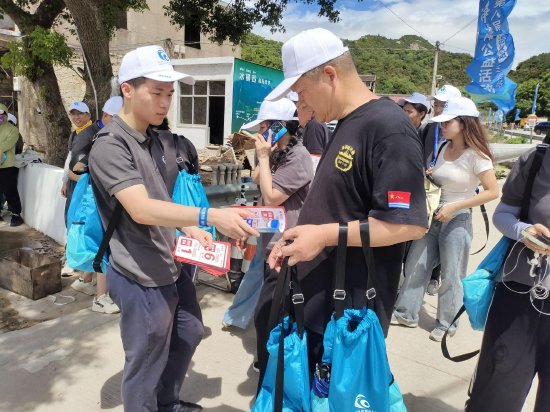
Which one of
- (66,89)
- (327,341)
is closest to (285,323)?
(327,341)

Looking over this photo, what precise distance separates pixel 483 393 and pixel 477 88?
27.3ft

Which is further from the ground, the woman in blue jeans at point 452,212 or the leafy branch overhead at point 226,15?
the leafy branch overhead at point 226,15

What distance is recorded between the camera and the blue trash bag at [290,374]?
1526 mm

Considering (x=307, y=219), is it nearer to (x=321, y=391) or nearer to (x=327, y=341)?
(x=327, y=341)

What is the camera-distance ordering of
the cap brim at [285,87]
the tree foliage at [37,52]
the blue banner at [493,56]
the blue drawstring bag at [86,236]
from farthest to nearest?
the blue banner at [493,56] → the tree foliage at [37,52] → the blue drawstring bag at [86,236] → the cap brim at [285,87]

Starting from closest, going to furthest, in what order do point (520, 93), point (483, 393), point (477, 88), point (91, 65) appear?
point (483, 393), point (91, 65), point (477, 88), point (520, 93)

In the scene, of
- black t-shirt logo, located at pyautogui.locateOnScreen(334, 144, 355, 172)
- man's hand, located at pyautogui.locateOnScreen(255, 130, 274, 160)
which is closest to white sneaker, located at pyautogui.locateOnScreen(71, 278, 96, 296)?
man's hand, located at pyautogui.locateOnScreen(255, 130, 274, 160)

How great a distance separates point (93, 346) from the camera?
10.8 ft

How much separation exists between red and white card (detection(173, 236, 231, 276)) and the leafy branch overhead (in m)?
7.27

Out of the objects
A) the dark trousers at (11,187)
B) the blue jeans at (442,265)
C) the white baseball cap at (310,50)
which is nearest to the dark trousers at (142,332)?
the white baseball cap at (310,50)

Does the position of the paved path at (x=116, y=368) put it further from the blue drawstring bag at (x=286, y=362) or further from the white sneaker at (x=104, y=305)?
the blue drawstring bag at (x=286, y=362)

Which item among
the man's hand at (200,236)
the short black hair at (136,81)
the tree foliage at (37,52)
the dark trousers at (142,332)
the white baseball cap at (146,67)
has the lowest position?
the dark trousers at (142,332)

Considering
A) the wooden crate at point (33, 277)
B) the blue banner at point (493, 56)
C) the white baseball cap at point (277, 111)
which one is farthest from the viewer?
the blue banner at point (493, 56)

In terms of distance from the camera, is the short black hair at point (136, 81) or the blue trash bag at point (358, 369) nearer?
the blue trash bag at point (358, 369)
